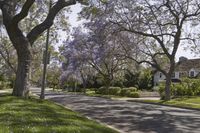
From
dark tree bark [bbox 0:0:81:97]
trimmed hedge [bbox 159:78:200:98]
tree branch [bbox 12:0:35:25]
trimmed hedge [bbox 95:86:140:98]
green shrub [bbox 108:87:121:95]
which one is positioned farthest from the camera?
green shrub [bbox 108:87:121:95]

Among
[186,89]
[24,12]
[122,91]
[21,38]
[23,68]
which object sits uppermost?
[24,12]

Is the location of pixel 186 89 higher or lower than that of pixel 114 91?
higher

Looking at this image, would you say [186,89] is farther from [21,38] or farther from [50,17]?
[21,38]

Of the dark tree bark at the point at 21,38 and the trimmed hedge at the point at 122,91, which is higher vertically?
the dark tree bark at the point at 21,38

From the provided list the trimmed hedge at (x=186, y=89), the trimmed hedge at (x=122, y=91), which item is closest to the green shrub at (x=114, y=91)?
the trimmed hedge at (x=122, y=91)

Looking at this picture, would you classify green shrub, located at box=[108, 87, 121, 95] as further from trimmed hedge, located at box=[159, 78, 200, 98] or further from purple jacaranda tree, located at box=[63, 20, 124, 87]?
trimmed hedge, located at box=[159, 78, 200, 98]

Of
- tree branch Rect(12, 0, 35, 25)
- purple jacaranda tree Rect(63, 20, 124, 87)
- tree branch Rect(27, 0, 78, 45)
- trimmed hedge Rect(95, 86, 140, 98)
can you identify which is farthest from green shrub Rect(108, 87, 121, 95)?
tree branch Rect(12, 0, 35, 25)

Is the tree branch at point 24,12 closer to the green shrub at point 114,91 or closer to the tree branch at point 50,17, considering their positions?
the tree branch at point 50,17

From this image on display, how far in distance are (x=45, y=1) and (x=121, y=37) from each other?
41.5ft

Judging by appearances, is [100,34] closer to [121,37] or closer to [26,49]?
[121,37]

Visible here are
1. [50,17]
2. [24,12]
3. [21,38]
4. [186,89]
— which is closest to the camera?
[24,12]

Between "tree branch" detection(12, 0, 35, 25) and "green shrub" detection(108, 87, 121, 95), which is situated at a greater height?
"tree branch" detection(12, 0, 35, 25)

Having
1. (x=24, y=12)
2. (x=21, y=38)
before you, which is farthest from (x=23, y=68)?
(x=24, y=12)

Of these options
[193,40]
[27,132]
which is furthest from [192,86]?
[27,132]
